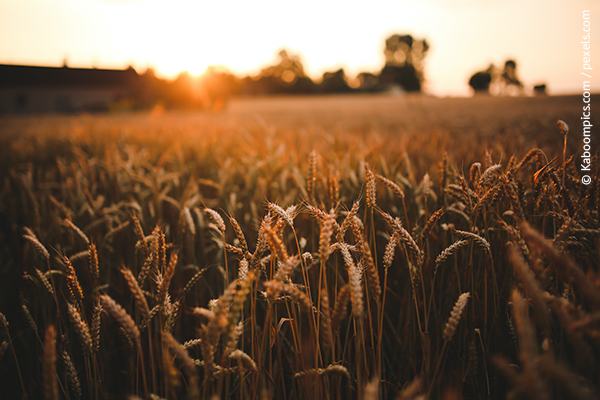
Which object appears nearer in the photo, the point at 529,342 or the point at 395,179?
the point at 529,342

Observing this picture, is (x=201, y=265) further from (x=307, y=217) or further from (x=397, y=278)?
(x=397, y=278)

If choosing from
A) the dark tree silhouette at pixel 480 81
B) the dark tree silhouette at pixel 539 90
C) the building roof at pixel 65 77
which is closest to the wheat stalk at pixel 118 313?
the dark tree silhouette at pixel 539 90

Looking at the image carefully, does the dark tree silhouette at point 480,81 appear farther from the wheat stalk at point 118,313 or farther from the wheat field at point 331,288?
the wheat stalk at point 118,313

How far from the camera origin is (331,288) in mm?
1525

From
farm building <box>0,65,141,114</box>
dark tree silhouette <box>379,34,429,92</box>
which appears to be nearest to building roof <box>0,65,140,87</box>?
farm building <box>0,65,141,114</box>

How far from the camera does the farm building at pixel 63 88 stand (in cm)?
2878

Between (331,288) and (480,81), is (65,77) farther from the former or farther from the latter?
(331,288)

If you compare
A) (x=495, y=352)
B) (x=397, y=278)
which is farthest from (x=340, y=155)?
(x=495, y=352)

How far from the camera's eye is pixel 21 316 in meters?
1.90

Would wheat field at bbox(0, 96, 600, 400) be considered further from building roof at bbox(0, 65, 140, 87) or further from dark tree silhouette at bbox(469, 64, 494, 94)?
building roof at bbox(0, 65, 140, 87)

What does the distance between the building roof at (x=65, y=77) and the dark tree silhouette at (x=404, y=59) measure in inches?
1190

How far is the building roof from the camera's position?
2966cm

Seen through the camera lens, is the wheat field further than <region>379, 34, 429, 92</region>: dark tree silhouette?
No

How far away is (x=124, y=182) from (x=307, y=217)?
1821 millimetres
